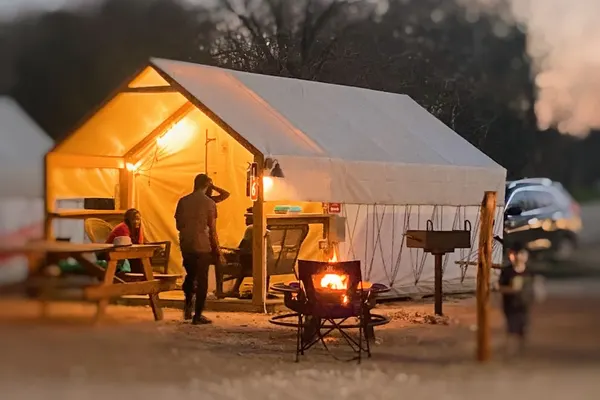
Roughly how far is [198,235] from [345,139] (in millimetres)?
2257

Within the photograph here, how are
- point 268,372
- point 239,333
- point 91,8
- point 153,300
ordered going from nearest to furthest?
point 91,8, point 153,300, point 268,372, point 239,333

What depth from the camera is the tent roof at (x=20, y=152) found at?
2357mm

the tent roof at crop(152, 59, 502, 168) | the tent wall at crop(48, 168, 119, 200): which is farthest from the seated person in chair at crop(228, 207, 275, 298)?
the tent wall at crop(48, 168, 119, 200)

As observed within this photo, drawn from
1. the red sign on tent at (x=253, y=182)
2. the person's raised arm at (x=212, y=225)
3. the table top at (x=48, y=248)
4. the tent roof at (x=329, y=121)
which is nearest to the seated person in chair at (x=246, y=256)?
the red sign on tent at (x=253, y=182)

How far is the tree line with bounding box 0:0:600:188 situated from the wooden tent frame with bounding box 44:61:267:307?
0.09 meters

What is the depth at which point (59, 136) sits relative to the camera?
2.46 m

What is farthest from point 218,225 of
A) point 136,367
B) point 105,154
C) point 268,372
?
point 136,367

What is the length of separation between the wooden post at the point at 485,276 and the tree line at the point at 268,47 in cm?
25

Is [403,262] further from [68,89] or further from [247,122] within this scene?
[68,89]

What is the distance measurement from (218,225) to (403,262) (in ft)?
6.46

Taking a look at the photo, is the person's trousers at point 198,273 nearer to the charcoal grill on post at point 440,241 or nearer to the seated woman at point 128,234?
the seated woman at point 128,234

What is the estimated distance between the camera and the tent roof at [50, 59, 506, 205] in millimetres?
7371

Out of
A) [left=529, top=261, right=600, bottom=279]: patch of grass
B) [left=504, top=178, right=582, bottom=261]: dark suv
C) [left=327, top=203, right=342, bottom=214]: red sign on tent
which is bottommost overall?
[left=529, top=261, right=600, bottom=279]: patch of grass

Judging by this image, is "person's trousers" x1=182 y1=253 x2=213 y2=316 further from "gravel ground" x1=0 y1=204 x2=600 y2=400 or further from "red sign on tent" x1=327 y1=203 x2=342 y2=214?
"gravel ground" x1=0 y1=204 x2=600 y2=400
